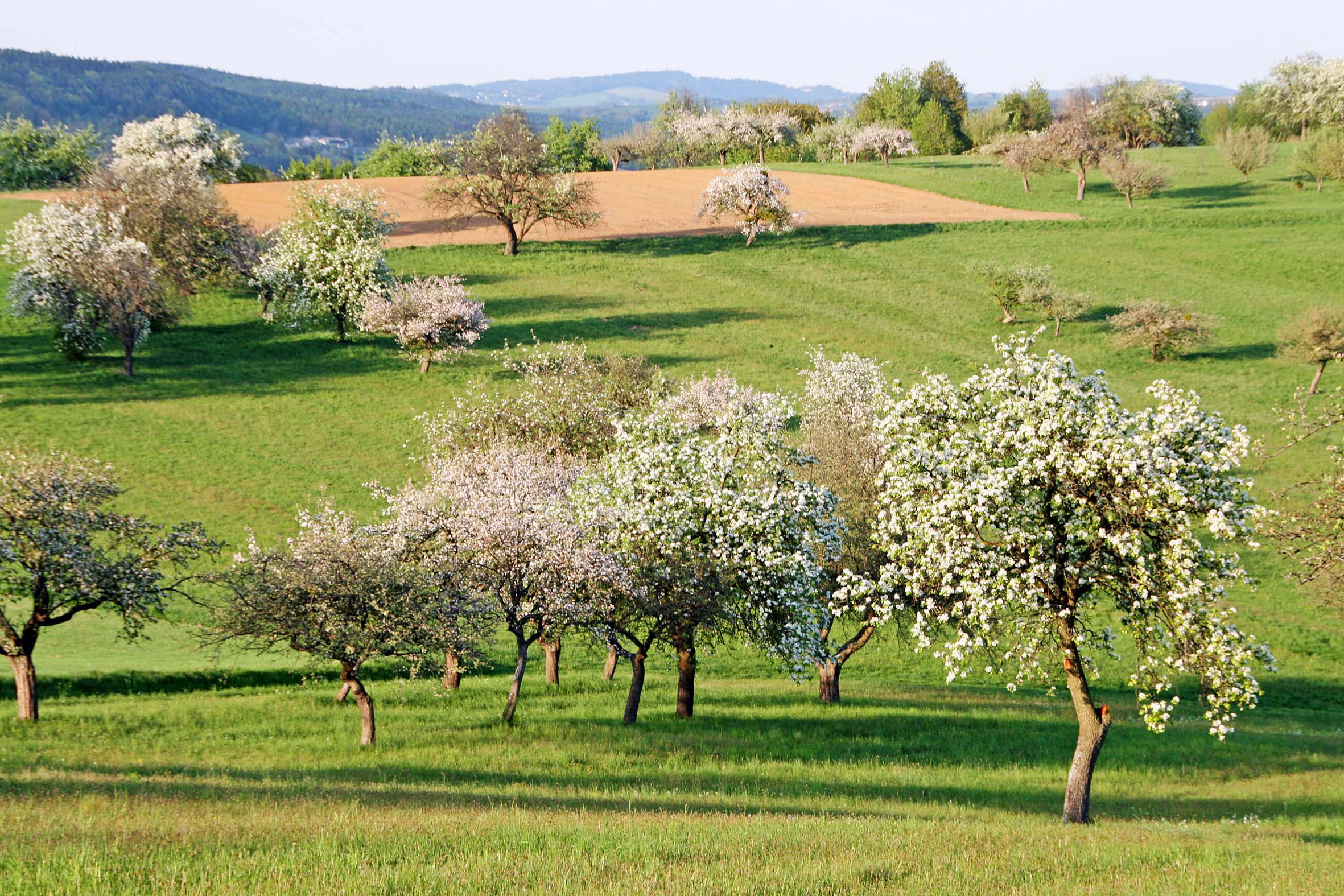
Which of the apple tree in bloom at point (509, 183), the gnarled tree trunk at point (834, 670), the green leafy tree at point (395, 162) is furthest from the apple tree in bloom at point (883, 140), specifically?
the gnarled tree trunk at point (834, 670)

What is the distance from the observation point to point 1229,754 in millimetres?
29797

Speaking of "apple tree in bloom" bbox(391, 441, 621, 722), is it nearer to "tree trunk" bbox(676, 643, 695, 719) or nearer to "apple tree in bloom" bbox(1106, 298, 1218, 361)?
"tree trunk" bbox(676, 643, 695, 719)

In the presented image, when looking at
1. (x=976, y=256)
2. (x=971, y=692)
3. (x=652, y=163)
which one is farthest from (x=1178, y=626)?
(x=652, y=163)

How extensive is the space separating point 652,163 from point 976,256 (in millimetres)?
94540

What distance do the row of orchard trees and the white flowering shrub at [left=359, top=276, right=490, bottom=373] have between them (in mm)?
26456

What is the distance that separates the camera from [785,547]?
92.7 feet

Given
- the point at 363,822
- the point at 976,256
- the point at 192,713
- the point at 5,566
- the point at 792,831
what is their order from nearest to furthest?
the point at 363,822 → the point at 792,831 → the point at 5,566 → the point at 192,713 → the point at 976,256

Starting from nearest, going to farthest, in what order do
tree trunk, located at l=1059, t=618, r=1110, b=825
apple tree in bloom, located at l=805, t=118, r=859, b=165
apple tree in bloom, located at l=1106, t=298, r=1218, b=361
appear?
1. tree trunk, located at l=1059, t=618, r=1110, b=825
2. apple tree in bloom, located at l=1106, t=298, r=1218, b=361
3. apple tree in bloom, located at l=805, t=118, r=859, b=165

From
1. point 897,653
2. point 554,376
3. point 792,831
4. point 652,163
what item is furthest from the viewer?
point 652,163

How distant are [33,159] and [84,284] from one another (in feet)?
242

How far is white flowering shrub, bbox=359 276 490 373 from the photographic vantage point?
70.4 m

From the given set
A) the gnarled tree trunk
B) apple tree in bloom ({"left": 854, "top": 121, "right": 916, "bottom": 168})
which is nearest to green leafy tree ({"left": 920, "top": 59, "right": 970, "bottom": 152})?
apple tree in bloom ({"left": 854, "top": 121, "right": 916, "bottom": 168})

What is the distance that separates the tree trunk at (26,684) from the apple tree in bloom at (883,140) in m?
137

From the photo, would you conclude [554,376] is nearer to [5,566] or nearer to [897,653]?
[897,653]
